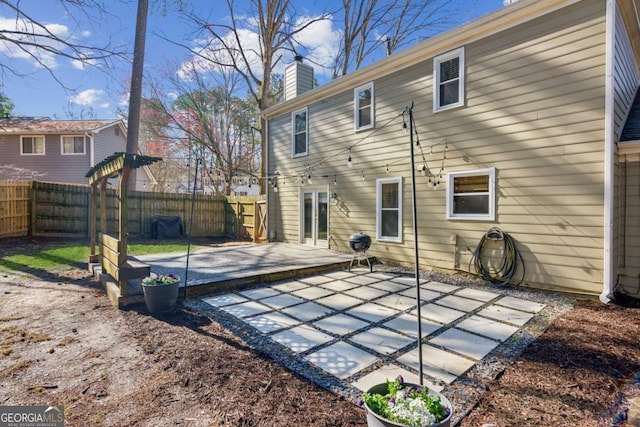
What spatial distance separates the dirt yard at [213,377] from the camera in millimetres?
2025

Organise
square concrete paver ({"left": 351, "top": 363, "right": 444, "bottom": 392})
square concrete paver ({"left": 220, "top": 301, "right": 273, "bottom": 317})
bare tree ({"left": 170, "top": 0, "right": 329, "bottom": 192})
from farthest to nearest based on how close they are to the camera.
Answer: bare tree ({"left": 170, "top": 0, "right": 329, "bottom": 192})
square concrete paver ({"left": 220, "top": 301, "right": 273, "bottom": 317})
square concrete paver ({"left": 351, "top": 363, "right": 444, "bottom": 392})

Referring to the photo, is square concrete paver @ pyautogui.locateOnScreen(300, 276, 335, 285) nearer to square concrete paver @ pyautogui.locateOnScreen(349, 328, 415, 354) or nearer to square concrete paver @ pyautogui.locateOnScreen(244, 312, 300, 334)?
square concrete paver @ pyautogui.locateOnScreen(244, 312, 300, 334)

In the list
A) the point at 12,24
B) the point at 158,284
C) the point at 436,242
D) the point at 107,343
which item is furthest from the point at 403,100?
the point at 12,24

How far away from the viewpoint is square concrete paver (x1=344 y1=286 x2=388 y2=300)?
4.68 meters

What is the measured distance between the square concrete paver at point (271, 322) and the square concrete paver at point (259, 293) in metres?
0.81

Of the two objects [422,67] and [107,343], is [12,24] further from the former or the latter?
[422,67]

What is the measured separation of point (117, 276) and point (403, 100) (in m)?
6.14

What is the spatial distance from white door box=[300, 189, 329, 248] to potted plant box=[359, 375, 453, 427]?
693 centimetres

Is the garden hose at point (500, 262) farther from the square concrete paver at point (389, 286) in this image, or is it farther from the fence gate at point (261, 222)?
the fence gate at point (261, 222)

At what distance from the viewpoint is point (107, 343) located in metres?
3.15

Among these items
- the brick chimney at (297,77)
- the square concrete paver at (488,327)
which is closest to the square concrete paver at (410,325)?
the square concrete paver at (488,327)

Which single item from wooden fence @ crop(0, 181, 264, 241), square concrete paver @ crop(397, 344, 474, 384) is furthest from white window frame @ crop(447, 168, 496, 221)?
wooden fence @ crop(0, 181, 264, 241)

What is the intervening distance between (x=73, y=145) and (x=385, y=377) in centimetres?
1890

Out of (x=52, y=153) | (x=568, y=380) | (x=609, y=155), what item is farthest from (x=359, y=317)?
(x=52, y=153)
